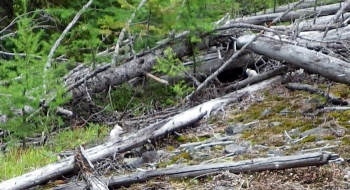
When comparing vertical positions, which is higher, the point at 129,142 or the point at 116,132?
the point at 129,142

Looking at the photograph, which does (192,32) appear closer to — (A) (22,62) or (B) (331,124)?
(A) (22,62)

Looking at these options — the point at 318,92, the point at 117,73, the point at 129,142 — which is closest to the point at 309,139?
the point at 318,92

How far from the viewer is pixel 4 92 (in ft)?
21.4

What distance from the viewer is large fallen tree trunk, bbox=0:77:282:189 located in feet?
14.6

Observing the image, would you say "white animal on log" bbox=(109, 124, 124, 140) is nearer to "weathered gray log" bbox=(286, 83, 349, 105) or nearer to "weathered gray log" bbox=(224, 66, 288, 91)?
"weathered gray log" bbox=(224, 66, 288, 91)

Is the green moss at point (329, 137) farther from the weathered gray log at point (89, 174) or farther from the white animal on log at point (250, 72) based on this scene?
the white animal on log at point (250, 72)

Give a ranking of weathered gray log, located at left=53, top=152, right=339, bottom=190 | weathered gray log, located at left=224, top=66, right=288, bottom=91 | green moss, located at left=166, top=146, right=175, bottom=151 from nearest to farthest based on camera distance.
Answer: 1. weathered gray log, located at left=53, top=152, right=339, bottom=190
2. green moss, located at left=166, top=146, right=175, bottom=151
3. weathered gray log, located at left=224, top=66, right=288, bottom=91

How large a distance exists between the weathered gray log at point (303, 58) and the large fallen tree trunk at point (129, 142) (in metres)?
0.48

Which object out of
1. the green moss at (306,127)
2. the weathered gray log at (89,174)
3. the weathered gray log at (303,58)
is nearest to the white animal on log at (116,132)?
the weathered gray log at (89,174)

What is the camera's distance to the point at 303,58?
6.36 m

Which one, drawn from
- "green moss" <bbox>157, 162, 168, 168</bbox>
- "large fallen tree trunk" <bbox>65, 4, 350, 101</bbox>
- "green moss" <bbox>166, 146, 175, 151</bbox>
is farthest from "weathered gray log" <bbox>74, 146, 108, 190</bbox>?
"large fallen tree trunk" <bbox>65, 4, 350, 101</bbox>

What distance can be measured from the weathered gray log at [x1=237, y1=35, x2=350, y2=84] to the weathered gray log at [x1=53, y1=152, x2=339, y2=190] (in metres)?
2.15

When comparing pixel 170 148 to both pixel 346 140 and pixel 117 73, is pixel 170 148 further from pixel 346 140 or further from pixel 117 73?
pixel 117 73

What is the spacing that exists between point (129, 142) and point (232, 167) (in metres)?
1.37
